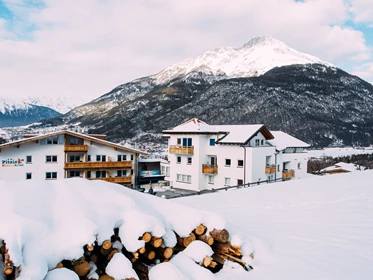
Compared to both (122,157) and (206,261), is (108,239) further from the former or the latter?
(122,157)

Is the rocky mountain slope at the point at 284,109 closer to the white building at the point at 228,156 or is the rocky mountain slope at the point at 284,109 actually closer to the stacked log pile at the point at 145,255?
the white building at the point at 228,156

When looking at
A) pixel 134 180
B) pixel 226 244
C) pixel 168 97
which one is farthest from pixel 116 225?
pixel 168 97

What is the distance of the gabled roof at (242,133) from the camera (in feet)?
107

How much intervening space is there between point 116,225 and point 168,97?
187 meters

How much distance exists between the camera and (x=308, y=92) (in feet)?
475

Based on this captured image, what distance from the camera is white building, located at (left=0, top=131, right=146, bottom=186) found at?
113 ft

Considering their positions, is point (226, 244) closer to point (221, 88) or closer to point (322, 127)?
point (322, 127)

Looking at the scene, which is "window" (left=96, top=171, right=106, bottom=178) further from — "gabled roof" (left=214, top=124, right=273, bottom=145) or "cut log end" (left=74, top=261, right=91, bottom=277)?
"cut log end" (left=74, top=261, right=91, bottom=277)

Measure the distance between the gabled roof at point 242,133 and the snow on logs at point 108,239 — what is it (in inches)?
1017

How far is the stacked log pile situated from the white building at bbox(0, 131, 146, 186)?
31.6 m

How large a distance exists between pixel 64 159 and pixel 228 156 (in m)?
18.9

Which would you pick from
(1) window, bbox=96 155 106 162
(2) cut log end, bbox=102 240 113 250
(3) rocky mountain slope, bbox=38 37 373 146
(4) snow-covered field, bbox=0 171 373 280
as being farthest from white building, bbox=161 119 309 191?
(3) rocky mountain slope, bbox=38 37 373 146

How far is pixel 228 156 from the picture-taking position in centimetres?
3416

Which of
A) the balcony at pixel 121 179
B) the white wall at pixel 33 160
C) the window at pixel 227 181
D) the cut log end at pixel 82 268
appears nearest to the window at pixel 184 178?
the window at pixel 227 181
